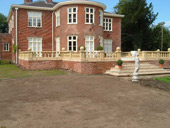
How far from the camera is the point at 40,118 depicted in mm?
5762

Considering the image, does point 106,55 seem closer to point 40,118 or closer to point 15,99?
point 15,99

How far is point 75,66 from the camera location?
54.5 ft

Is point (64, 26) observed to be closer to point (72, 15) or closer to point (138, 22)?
point (72, 15)

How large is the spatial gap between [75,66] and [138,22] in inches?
945

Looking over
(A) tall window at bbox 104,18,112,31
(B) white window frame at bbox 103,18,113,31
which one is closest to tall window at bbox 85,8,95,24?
(B) white window frame at bbox 103,18,113,31

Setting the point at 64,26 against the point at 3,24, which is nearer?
the point at 64,26

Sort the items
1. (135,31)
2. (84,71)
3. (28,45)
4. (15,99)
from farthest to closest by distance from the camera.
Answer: (135,31) → (28,45) → (84,71) → (15,99)

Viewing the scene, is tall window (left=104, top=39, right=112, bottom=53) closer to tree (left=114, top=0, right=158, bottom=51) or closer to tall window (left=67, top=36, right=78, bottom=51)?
tall window (left=67, top=36, right=78, bottom=51)

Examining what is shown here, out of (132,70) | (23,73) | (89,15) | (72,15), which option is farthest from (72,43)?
(132,70)

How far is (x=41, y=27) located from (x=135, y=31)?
19547 millimetres

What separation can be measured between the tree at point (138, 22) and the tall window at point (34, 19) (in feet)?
57.9

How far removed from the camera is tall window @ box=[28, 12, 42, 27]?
2462 centimetres

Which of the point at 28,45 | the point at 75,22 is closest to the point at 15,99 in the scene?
the point at 75,22

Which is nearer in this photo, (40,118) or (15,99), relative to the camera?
(40,118)
